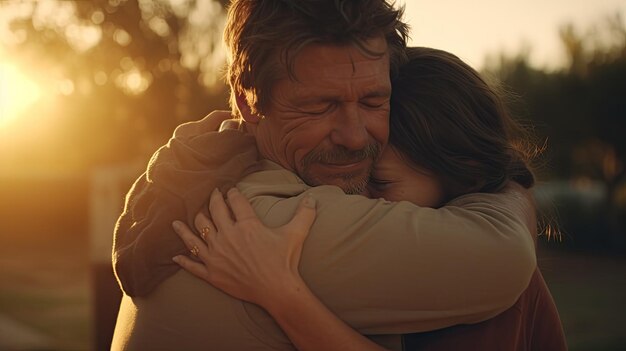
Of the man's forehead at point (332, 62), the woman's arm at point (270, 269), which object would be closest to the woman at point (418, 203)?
the woman's arm at point (270, 269)

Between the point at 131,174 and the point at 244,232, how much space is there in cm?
570

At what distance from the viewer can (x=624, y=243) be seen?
25.6 metres

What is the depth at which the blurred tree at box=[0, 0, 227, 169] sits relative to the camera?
13336 mm

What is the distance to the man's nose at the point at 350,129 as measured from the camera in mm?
2580

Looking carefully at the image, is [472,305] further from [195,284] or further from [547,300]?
[195,284]

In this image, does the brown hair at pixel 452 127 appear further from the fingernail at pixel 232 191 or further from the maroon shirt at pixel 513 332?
the fingernail at pixel 232 191

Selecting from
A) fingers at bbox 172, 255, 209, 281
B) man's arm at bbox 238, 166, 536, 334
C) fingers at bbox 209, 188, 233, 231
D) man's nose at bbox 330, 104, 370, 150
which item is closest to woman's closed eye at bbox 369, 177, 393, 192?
man's nose at bbox 330, 104, 370, 150

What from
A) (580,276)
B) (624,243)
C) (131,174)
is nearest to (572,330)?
(580,276)

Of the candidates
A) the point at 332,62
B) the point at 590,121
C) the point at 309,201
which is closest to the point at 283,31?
the point at 332,62

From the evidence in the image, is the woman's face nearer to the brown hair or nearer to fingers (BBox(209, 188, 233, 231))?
the brown hair

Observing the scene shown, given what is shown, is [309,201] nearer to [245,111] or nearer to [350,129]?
[350,129]

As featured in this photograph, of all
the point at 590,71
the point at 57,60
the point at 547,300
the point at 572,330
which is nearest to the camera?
the point at 547,300

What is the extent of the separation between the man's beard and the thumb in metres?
0.39

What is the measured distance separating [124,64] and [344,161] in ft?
42.3
